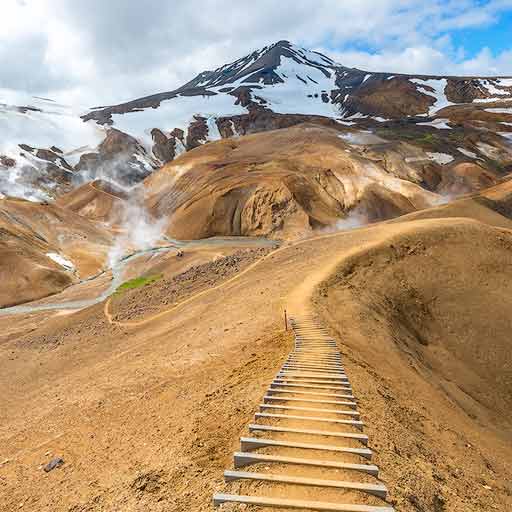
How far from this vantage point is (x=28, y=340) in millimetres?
28266

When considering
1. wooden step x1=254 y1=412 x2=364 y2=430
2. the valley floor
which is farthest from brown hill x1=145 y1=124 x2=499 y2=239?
wooden step x1=254 y1=412 x2=364 y2=430

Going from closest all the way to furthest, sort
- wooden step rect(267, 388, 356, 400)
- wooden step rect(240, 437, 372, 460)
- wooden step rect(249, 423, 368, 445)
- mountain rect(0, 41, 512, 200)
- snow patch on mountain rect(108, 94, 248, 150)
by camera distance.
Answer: wooden step rect(240, 437, 372, 460) → wooden step rect(249, 423, 368, 445) → wooden step rect(267, 388, 356, 400) → mountain rect(0, 41, 512, 200) → snow patch on mountain rect(108, 94, 248, 150)

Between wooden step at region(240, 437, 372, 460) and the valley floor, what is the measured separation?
21.2 inches

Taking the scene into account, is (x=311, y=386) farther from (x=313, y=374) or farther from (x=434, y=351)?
(x=434, y=351)

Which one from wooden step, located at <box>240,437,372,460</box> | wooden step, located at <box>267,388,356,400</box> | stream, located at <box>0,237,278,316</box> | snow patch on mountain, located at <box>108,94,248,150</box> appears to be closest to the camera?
wooden step, located at <box>240,437,372,460</box>

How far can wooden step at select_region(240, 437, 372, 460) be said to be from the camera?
589 centimetres

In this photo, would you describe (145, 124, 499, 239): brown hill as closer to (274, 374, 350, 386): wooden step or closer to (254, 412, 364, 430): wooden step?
(274, 374, 350, 386): wooden step

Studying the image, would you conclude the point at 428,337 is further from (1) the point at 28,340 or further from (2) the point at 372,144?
(2) the point at 372,144

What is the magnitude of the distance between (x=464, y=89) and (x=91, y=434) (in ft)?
590

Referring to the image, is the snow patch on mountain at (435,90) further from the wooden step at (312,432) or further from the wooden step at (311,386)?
the wooden step at (312,432)

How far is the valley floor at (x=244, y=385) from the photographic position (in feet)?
22.7

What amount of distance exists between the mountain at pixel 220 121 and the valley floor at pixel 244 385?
2992 inches

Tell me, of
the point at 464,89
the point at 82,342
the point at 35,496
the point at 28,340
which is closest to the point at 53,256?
the point at 28,340

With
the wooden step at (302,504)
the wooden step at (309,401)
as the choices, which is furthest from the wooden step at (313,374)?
the wooden step at (302,504)
